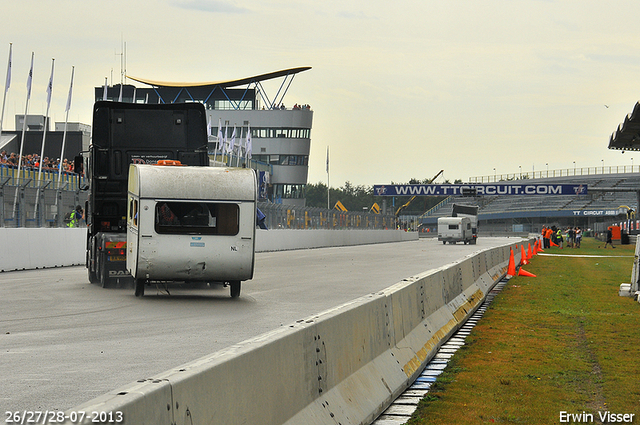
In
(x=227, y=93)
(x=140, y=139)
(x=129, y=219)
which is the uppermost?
(x=227, y=93)

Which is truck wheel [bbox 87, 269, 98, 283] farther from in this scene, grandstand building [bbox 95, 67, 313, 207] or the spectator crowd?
grandstand building [bbox 95, 67, 313, 207]

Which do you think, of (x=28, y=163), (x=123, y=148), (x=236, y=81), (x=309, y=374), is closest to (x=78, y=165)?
(x=123, y=148)

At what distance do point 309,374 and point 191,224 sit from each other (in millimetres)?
10621

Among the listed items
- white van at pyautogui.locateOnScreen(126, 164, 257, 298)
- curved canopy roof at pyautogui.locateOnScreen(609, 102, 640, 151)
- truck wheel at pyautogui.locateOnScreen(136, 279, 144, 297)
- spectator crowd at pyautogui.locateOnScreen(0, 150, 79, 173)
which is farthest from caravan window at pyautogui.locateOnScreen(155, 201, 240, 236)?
spectator crowd at pyautogui.locateOnScreen(0, 150, 79, 173)

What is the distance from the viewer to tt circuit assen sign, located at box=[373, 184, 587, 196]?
106 m

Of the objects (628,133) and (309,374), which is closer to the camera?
(309,374)

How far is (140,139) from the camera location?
19344mm

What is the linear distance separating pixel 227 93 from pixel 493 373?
112065 mm

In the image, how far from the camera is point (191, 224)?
53.9 ft

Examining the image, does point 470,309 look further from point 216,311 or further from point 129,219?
point 129,219

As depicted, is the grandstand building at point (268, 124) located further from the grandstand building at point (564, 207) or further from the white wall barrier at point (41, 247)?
the white wall barrier at point (41, 247)

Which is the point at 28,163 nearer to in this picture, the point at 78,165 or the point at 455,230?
the point at 78,165

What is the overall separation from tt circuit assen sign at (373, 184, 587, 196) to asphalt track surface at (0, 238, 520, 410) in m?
86.1

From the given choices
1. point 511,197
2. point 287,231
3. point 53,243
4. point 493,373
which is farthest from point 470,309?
point 511,197
